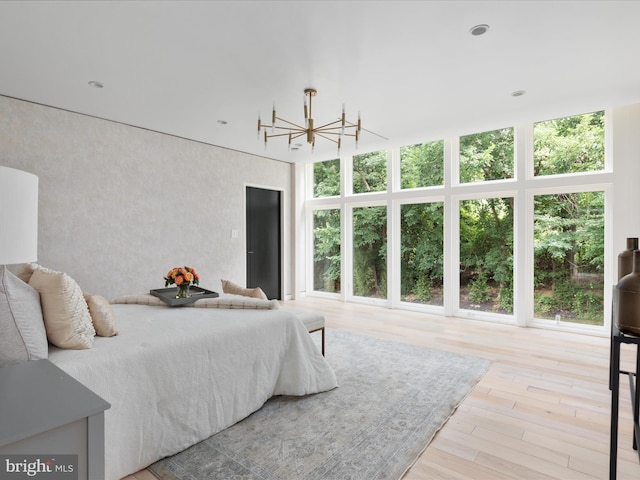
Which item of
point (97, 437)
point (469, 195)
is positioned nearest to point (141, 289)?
point (97, 437)

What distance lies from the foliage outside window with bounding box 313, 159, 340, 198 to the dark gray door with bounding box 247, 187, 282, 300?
0.78 meters

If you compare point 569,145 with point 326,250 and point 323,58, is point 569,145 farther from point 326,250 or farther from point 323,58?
point 326,250

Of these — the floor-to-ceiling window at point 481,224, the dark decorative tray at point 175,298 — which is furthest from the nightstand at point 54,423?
the floor-to-ceiling window at point 481,224

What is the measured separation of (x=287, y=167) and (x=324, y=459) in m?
5.34

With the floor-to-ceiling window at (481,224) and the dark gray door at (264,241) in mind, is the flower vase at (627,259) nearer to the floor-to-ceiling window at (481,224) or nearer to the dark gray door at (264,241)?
the floor-to-ceiling window at (481,224)

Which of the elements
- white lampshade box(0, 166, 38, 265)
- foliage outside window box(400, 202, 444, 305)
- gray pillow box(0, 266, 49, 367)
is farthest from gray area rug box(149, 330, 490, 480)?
foliage outside window box(400, 202, 444, 305)

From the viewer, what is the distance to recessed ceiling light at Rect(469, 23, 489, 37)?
7.52 feet

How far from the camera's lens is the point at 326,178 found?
6609 millimetres

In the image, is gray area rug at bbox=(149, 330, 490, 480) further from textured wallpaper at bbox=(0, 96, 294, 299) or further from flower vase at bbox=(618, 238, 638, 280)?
textured wallpaper at bbox=(0, 96, 294, 299)

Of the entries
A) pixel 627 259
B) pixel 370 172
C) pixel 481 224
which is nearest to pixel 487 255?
pixel 481 224

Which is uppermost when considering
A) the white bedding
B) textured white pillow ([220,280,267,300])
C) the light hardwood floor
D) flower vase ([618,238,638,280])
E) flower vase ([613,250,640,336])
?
flower vase ([618,238,638,280])

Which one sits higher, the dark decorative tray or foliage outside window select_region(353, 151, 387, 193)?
foliage outside window select_region(353, 151, 387, 193)

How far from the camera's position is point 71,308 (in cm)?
173

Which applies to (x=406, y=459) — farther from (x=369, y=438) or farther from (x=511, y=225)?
(x=511, y=225)
